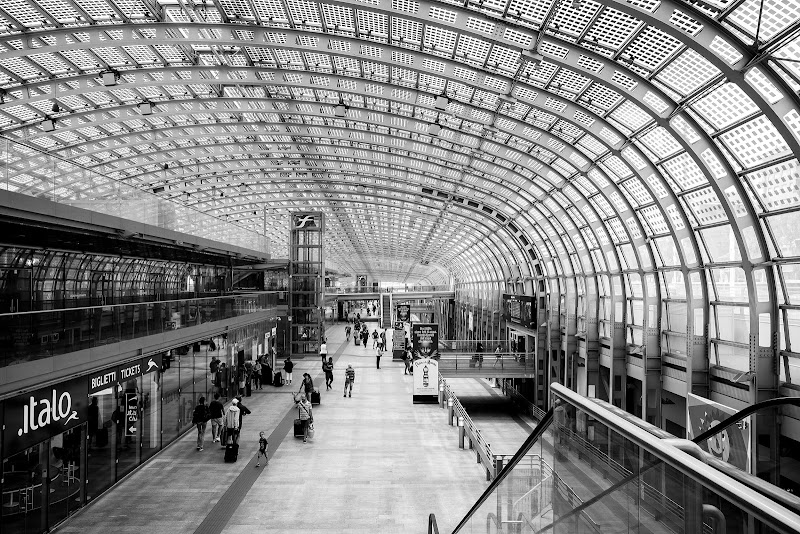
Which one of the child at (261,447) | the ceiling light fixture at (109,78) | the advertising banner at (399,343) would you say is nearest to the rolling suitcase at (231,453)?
the child at (261,447)

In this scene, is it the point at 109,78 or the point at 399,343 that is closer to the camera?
the point at 109,78

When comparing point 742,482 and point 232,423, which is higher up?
point 742,482

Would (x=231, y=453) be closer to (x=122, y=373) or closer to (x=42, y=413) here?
(x=122, y=373)

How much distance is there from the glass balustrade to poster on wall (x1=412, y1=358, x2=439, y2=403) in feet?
29.5

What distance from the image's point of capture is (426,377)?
23.6 metres

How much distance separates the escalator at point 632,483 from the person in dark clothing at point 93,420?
32.6 feet

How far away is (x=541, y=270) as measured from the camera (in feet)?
110

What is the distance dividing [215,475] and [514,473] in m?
10.3

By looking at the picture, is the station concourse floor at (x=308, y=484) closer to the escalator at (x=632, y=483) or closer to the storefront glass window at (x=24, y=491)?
the storefront glass window at (x=24, y=491)

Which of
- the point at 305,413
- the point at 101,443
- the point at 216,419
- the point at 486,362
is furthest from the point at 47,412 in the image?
the point at 486,362

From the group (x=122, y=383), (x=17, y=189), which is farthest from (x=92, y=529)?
(x=17, y=189)

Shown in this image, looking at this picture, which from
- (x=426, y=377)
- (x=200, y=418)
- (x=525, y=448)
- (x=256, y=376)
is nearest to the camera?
(x=525, y=448)

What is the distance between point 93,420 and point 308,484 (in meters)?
5.05

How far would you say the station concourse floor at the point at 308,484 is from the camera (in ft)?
36.6
